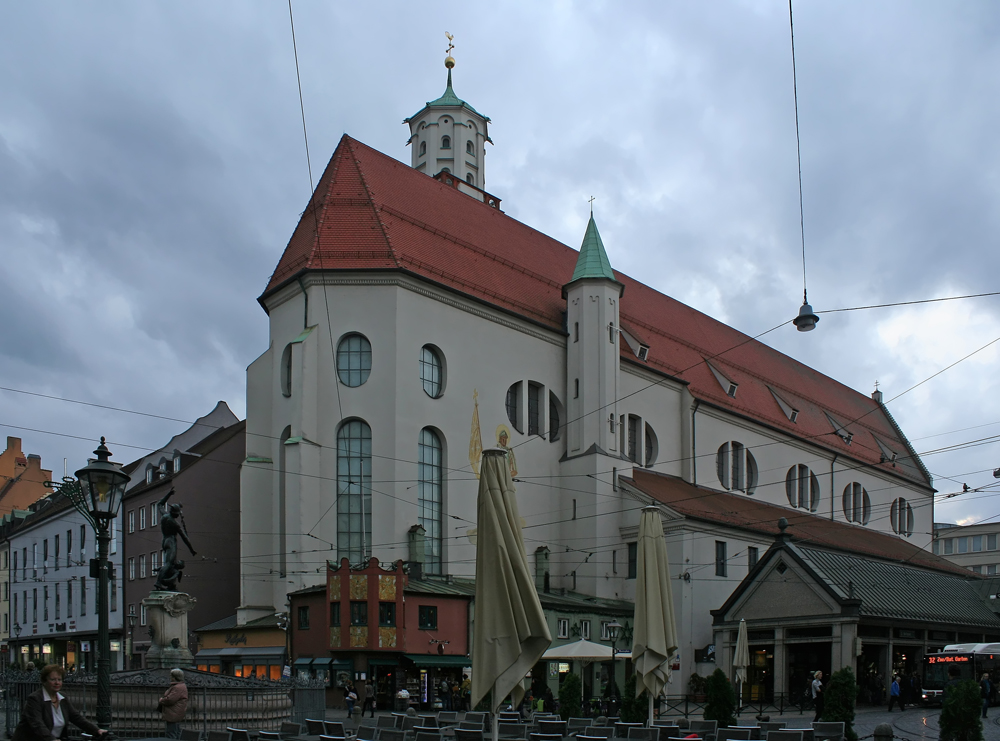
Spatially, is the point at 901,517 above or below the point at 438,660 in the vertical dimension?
above

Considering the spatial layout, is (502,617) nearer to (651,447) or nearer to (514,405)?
(514,405)

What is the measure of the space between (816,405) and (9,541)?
51.1 m

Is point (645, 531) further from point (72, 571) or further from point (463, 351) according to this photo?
point (72, 571)

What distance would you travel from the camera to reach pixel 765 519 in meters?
45.5

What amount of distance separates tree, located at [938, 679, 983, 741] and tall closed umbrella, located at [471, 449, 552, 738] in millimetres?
6046

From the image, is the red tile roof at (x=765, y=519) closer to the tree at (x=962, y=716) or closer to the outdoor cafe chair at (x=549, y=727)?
the outdoor cafe chair at (x=549, y=727)

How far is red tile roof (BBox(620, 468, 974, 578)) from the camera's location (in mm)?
40312

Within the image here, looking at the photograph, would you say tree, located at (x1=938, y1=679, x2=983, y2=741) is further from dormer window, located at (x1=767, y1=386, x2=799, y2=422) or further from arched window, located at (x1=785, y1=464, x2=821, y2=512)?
dormer window, located at (x1=767, y1=386, x2=799, y2=422)

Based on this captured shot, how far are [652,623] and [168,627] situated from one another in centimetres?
968

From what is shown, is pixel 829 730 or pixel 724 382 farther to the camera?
pixel 724 382

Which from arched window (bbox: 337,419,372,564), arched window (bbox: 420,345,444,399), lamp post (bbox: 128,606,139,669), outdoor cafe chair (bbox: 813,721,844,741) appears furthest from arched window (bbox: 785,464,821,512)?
outdoor cafe chair (bbox: 813,721,844,741)

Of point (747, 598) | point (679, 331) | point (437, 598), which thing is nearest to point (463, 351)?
point (437, 598)

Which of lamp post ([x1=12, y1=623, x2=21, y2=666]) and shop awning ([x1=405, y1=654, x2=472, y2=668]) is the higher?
shop awning ([x1=405, y1=654, x2=472, y2=668])

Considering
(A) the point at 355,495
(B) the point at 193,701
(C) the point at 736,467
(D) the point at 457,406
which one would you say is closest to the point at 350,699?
(A) the point at 355,495
